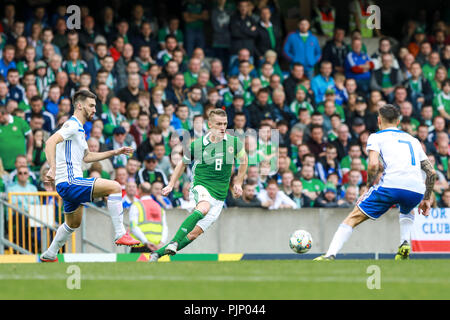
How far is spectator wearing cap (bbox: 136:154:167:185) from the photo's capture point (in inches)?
754

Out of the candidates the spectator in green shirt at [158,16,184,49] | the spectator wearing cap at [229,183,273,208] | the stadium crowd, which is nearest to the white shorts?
the stadium crowd

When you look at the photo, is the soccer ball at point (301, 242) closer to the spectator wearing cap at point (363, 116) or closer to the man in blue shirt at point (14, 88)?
the man in blue shirt at point (14, 88)

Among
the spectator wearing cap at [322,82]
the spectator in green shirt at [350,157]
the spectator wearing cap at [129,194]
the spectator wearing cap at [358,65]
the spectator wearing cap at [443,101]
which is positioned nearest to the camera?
the spectator wearing cap at [129,194]

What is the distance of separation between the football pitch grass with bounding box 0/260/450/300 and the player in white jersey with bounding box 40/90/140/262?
0.98 metres

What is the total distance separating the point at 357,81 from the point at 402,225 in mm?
11024

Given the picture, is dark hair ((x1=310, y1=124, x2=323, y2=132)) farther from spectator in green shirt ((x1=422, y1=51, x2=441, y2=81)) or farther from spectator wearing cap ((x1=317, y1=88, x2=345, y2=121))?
spectator in green shirt ((x1=422, y1=51, x2=441, y2=81))

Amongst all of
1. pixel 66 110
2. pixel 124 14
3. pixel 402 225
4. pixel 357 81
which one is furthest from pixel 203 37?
pixel 402 225

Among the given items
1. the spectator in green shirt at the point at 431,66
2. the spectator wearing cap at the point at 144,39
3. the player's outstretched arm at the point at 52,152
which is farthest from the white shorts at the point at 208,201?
the spectator in green shirt at the point at 431,66

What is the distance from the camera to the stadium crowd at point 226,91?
1961 centimetres

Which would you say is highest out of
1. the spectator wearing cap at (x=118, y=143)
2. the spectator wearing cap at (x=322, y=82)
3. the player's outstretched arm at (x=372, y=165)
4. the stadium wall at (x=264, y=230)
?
the spectator wearing cap at (x=322, y=82)

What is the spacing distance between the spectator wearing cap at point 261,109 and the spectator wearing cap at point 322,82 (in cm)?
167

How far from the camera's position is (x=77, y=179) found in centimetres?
1317

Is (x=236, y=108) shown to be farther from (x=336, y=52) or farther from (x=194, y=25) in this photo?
(x=336, y=52)

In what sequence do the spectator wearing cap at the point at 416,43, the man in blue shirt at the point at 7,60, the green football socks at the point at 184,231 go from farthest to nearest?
the spectator wearing cap at the point at 416,43, the man in blue shirt at the point at 7,60, the green football socks at the point at 184,231
